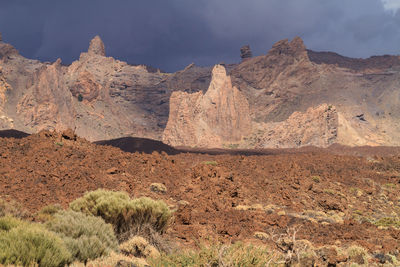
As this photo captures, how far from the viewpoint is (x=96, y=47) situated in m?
135

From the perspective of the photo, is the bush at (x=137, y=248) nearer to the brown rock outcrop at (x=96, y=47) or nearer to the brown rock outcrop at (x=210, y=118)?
the brown rock outcrop at (x=210, y=118)

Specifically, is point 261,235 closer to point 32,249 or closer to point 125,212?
point 125,212

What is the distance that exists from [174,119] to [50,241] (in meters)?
89.4

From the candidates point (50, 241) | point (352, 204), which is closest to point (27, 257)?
point (50, 241)

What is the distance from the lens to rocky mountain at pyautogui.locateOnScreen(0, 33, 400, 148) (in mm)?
78938

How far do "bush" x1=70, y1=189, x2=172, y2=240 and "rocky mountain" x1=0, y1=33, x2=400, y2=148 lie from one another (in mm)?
65025

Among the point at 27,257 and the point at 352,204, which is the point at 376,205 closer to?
the point at 352,204

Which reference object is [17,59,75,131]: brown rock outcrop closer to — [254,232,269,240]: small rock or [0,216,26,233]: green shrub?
[254,232,269,240]: small rock

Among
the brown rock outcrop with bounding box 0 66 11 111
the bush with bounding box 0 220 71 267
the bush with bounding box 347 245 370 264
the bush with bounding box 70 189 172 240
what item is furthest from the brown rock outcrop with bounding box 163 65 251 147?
the bush with bounding box 0 220 71 267

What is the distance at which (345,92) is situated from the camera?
99625mm

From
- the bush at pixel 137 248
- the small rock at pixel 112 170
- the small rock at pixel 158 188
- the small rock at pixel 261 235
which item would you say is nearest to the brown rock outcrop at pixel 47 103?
the small rock at pixel 112 170

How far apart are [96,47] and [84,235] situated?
457 feet

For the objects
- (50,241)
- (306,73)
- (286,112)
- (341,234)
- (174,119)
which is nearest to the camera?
(50,241)

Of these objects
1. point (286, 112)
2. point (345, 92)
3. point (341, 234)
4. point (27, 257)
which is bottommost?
point (341, 234)
